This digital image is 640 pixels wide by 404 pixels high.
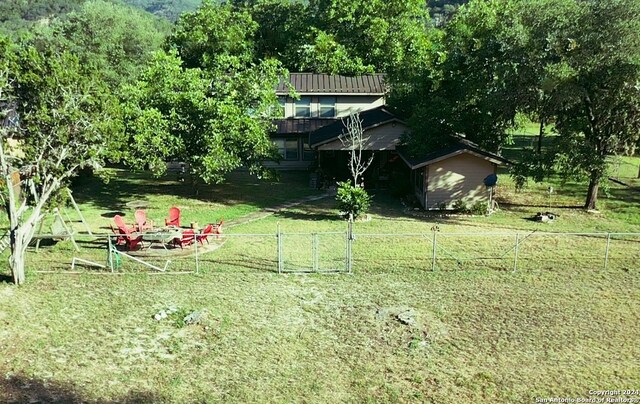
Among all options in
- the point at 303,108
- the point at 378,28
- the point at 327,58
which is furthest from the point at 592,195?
the point at 378,28

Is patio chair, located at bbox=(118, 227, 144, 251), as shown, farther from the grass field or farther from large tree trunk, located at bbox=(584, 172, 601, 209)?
large tree trunk, located at bbox=(584, 172, 601, 209)

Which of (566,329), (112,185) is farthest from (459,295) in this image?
(112,185)

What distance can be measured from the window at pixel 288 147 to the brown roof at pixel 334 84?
356 cm

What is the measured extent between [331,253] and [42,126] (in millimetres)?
10903

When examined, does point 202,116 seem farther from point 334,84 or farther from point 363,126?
point 334,84

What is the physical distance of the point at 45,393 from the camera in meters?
11.2

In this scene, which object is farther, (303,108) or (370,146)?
(303,108)

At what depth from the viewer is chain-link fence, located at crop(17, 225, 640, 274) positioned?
18.8 metres

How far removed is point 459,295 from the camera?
54.6 ft

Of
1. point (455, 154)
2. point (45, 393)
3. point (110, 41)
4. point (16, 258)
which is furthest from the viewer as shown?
point (110, 41)

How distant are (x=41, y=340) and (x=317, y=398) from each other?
23.6 ft

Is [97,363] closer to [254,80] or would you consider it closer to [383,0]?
[254,80]

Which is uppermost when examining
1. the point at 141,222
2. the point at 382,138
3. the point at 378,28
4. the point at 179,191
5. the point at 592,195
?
the point at 378,28

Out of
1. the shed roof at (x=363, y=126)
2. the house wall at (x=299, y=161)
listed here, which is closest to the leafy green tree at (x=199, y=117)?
the shed roof at (x=363, y=126)
